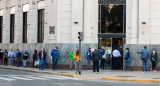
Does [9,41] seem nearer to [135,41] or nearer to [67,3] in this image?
[67,3]

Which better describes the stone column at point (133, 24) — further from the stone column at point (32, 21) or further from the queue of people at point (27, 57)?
the stone column at point (32, 21)

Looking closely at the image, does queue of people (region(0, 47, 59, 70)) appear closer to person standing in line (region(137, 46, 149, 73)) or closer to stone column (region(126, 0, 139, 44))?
stone column (region(126, 0, 139, 44))

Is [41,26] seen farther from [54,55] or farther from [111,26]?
[111,26]

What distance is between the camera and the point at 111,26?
30.8 meters

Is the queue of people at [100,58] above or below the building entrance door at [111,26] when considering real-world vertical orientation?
below

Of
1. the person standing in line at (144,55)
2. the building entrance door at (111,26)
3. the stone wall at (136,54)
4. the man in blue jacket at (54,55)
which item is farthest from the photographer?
the building entrance door at (111,26)

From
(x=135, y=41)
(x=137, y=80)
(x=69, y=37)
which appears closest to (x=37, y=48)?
(x=69, y=37)

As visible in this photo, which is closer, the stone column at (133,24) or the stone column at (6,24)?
the stone column at (133,24)

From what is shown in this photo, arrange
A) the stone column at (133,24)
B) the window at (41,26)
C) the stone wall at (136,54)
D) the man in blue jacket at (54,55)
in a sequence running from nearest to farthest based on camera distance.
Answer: the stone wall at (136,54) < the stone column at (133,24) < the man in blue jacket at (54,55) < the window at (41,26)

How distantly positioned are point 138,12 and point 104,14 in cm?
300

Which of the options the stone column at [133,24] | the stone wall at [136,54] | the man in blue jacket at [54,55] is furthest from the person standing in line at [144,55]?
the man in blue jacket at [54,55]

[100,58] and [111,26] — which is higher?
[111,26]

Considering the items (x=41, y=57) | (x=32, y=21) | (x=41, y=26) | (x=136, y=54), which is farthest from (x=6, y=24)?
(x=136, y=54)

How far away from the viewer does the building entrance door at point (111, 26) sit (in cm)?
3064
